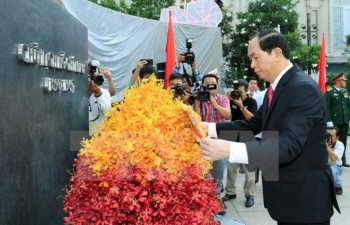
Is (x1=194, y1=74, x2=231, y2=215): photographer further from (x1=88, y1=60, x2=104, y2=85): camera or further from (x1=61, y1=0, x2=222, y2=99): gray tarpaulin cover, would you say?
(x1=61, y1=0, x2=222, y2=99): gray tarpaulin cover

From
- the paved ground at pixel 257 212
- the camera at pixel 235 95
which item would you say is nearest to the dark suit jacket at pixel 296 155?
the paved ground at pixel 257 212

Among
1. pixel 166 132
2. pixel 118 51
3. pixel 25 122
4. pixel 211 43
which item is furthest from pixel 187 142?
pixel 211 43

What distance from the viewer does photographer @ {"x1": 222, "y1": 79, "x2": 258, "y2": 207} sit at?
547 centimetres

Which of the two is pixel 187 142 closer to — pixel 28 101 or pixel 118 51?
pixel 28 101

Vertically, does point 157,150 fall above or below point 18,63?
below

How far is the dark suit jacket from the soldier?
21.3 feet

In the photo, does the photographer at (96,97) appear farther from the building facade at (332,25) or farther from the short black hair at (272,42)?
the building facade at (332,25)

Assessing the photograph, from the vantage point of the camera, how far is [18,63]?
7.73 feet

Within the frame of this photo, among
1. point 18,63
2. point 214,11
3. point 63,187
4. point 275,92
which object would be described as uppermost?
point 214,11

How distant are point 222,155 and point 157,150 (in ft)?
1.10

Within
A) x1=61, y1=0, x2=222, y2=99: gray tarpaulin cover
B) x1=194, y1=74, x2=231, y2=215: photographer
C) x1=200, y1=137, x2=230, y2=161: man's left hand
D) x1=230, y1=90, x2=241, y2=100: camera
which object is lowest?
x1=200, y1=137, x2=230, y2=161: man's left hand

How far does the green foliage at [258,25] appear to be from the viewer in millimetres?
22328

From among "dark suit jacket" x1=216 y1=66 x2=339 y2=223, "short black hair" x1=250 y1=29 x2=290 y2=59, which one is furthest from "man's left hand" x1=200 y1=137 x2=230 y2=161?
"short black hair" x1=250 y1=29 x2=290 y2=59

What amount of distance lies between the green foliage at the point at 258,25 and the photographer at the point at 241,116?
52.5ft
